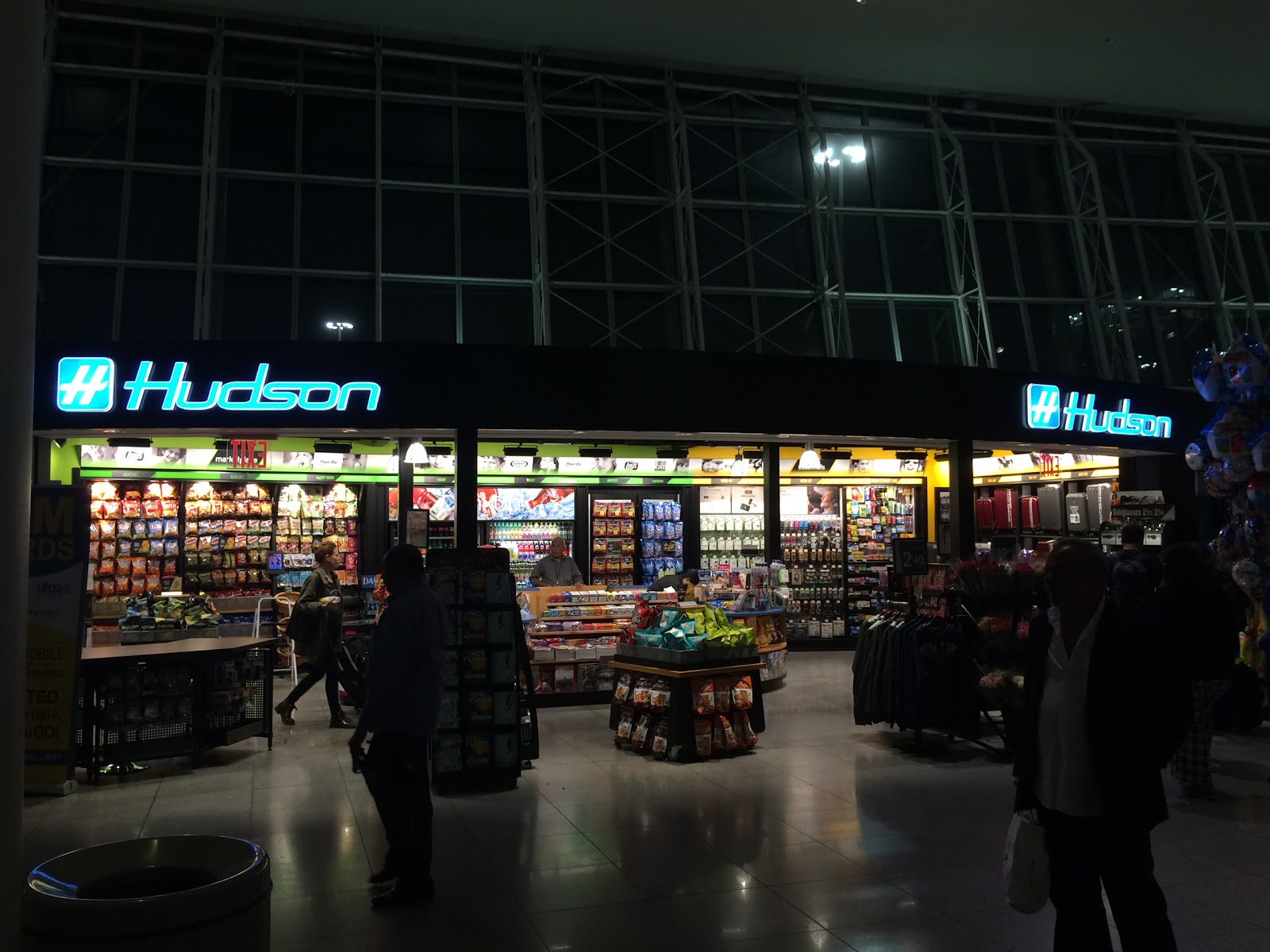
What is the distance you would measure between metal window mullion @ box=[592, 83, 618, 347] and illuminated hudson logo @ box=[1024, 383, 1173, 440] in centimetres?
536

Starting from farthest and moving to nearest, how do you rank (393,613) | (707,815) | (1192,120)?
(1192,120)
(707,815)
(393,613)

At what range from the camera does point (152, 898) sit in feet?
6.27

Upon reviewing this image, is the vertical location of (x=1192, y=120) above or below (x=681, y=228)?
above

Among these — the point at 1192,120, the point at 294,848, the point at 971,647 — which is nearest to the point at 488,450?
the point at 971,647

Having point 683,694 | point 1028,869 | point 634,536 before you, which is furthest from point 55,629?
point 634,536

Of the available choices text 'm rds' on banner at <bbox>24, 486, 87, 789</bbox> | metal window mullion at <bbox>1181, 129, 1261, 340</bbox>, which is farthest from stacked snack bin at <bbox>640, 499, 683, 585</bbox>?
metal window mullion at <bbox>1181, 129, 1261, 340</bbox>

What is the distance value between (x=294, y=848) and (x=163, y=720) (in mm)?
2417

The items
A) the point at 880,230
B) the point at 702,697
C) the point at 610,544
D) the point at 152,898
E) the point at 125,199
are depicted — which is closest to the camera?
the point at 152,898

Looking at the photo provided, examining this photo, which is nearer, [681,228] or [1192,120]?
[681,228]

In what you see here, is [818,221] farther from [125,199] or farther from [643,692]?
[125,199]

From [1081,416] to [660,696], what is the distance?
6.95m

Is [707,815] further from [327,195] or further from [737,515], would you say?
[327,195]

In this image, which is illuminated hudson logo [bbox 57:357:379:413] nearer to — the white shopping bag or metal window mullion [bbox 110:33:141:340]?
metal window mullion [bbox 110:33:141:340]

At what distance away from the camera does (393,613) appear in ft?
14.3
